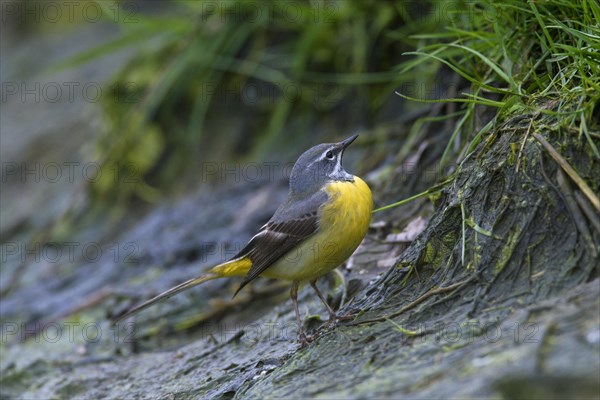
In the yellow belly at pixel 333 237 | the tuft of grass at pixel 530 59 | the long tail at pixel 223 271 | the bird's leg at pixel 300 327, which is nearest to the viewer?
the tuft of grass at pixel 530 59

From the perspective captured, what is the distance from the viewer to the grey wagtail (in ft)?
15.2

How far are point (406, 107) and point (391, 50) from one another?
561 mm

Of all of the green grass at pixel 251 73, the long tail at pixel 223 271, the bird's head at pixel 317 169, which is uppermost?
the green grass at pixel 251 73

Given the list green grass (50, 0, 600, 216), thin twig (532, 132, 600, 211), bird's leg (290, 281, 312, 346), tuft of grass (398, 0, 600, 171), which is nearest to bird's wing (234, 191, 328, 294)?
bird's leg (290, 281, 312, 346)

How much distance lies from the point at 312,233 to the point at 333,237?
166 millimetres

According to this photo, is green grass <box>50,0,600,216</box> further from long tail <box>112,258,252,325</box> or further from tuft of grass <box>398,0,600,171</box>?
long tail <box>112,258,252,325</box>

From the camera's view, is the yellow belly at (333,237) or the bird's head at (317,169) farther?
the bird's head at (317,169)

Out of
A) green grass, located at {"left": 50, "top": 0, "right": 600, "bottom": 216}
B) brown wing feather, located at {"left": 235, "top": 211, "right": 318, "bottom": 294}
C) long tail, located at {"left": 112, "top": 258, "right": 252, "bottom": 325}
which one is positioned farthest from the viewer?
green grass, located at {"left": 50, "top": 0, "right": 600, "bottom": 216}

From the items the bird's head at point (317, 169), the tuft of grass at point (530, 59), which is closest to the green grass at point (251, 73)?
the tuft of grass at point (530, 59)

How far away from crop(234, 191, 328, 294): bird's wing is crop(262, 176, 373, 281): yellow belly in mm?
44

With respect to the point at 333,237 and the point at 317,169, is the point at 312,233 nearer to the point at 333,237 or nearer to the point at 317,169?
the point at 333,237

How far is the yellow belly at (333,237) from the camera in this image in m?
4.61

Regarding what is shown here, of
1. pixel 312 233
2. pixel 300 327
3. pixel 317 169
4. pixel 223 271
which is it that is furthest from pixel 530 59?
pixel 223 271

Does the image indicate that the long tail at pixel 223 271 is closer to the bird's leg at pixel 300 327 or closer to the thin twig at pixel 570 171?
the bird's leg at pixel 300 327
